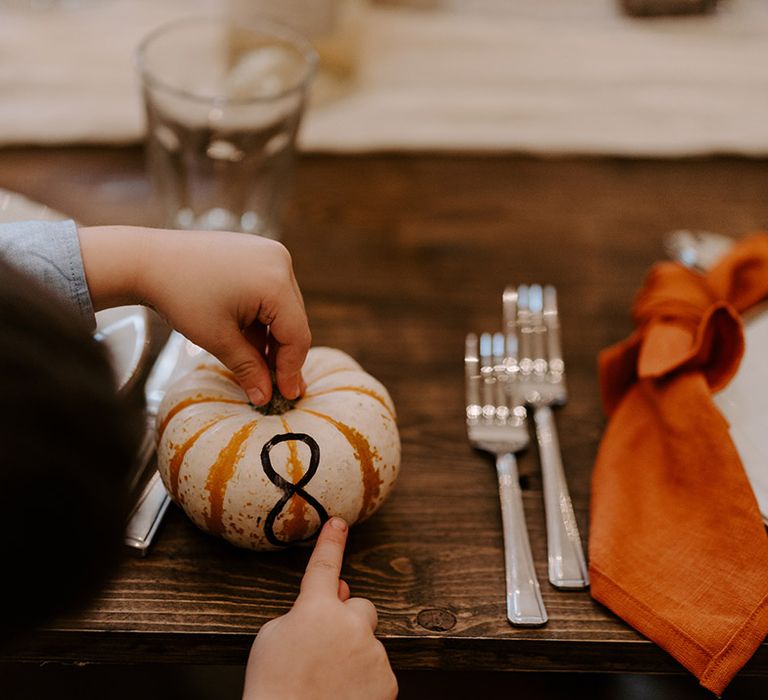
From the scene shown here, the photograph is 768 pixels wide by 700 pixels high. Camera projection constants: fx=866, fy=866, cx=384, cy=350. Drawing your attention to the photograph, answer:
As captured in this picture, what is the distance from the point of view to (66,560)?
1.73ft

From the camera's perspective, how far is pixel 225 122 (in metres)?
1.02

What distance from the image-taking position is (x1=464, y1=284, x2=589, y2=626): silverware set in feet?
2.19

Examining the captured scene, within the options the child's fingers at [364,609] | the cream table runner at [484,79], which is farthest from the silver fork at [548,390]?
the cream table runner at [484,79]

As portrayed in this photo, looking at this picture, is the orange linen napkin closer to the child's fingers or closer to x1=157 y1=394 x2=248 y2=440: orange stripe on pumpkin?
the child's fingers

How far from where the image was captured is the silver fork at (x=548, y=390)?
0.68 m

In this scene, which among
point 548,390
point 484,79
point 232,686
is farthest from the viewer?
point 484,79

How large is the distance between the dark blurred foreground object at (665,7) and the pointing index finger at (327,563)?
130 cm

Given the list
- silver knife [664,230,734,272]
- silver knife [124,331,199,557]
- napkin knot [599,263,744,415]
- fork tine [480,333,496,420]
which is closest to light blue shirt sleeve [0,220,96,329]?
silver knife [124,331,199,557]

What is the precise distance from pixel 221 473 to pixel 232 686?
1.40 ft

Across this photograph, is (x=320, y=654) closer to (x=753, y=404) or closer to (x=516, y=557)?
(x=516, y=557)

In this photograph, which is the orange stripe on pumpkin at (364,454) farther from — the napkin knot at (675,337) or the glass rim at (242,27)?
the glass rim at (242,27)

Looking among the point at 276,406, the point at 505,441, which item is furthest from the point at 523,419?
the point at 276,406

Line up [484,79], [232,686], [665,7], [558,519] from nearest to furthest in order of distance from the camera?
[558,519] → [232,686] → [484,79] → [665,7]

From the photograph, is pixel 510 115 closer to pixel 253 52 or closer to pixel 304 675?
pixel 253 52
